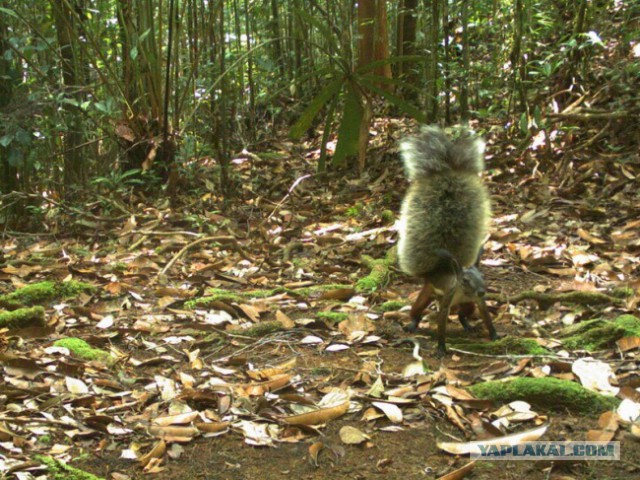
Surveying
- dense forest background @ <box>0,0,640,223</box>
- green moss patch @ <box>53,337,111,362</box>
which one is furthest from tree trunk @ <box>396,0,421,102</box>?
green moss patch @ <box>53,337,111,362</box>

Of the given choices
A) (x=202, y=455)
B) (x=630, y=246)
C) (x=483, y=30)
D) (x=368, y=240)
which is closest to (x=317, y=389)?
(x=202, y=455)

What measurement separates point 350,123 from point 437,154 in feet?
5.76

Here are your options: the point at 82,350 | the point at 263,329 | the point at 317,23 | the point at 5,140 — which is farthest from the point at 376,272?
the point at 5,140

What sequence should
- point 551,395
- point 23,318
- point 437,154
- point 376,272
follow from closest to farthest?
point 551,395 → point 23,318 → point 437,154 → point 376,272

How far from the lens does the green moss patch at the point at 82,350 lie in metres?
3.54

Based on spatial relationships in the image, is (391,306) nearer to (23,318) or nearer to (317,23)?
(23,318)

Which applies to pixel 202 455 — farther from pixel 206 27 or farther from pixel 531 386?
pixel 206 27

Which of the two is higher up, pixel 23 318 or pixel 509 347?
pixel 23 318

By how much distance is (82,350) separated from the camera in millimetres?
3584

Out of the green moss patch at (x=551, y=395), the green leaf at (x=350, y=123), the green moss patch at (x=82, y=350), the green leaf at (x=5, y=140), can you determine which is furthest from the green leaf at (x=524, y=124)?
the green moss patch at (x=82, y=350)

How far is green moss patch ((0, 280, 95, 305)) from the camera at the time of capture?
4.48 meters

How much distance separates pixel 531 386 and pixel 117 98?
557cm

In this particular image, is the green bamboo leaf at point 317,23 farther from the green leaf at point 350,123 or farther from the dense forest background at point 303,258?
the green leaf at point 350,123

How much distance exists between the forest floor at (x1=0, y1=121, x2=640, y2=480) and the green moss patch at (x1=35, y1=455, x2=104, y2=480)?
0.07 metres
